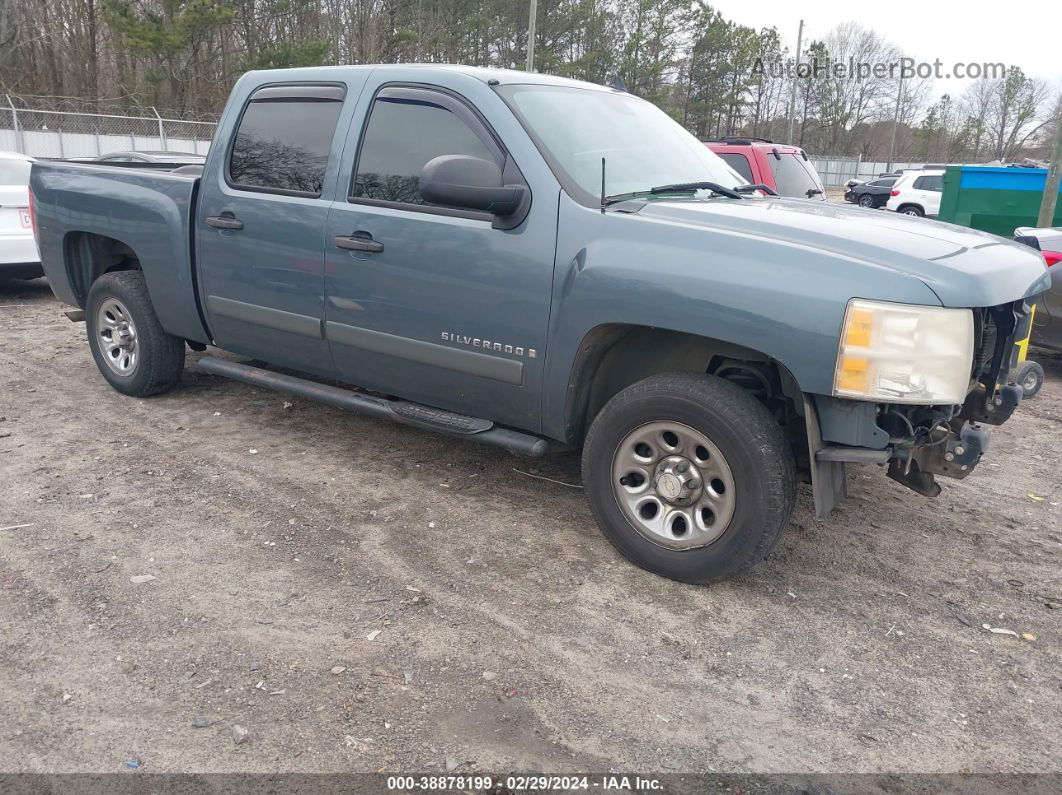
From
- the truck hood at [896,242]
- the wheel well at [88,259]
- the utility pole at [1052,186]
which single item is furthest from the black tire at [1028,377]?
the utility pole at [1052,186]

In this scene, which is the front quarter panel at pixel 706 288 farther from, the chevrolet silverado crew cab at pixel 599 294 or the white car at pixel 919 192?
the white car at pixel 919 192

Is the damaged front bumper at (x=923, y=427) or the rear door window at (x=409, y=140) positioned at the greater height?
the rear door window at (x=409, y=140)

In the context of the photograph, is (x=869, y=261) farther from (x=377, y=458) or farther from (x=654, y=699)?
(x=377, y=458)

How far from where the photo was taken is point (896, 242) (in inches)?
126

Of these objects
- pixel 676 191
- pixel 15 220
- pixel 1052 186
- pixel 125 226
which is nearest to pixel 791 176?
pixel 1052 186

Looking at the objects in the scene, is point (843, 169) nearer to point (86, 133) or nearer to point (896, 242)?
point (86, 133)

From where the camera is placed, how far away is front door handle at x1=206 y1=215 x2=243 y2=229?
178 inches

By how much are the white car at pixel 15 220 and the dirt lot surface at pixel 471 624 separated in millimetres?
4340

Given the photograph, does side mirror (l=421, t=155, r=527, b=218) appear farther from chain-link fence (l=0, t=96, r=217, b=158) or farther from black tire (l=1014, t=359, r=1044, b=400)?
chain-link fence (l=0, t=96, r=217, b=158)

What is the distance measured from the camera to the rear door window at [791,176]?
10289 millimetres

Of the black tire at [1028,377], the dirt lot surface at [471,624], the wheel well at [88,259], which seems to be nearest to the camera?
the dirt lot surface at [471,624]

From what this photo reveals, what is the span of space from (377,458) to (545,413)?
1416 mm

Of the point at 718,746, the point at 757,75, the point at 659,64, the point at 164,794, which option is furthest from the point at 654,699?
the point at 757,75

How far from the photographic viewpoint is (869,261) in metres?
2.99
